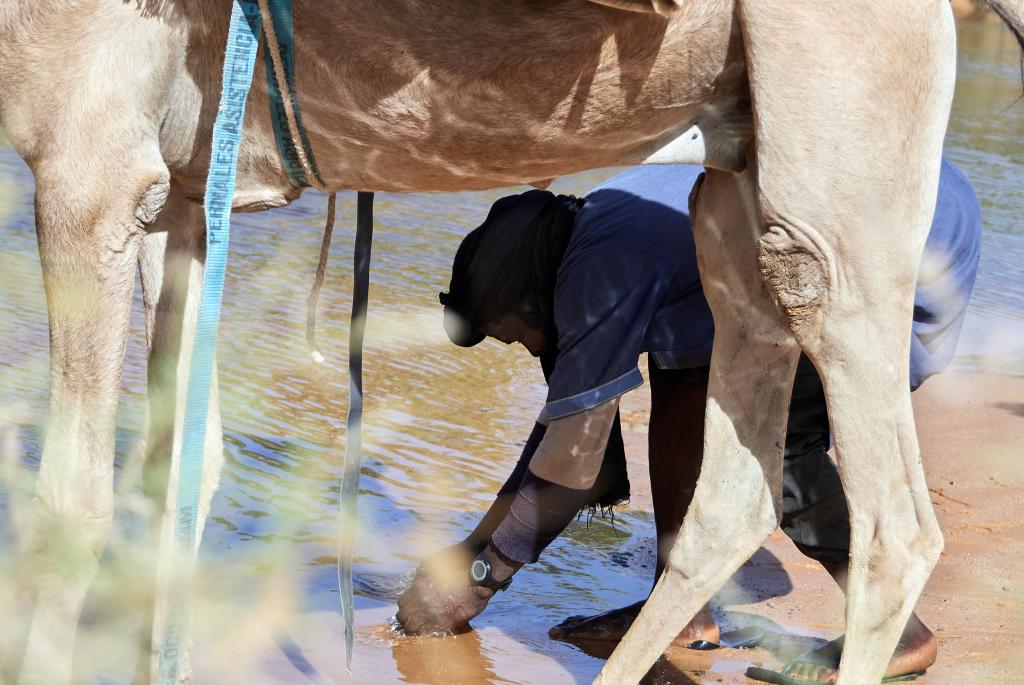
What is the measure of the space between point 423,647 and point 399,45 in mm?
1713

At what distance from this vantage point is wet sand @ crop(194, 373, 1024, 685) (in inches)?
128

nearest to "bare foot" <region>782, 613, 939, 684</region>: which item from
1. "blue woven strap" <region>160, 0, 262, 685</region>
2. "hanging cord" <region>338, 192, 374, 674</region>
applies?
"hanging cord" <region>338, 192, 374, 674</region>

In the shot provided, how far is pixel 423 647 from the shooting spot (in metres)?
3.41

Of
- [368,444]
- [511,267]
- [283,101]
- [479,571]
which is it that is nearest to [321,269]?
[283,101]

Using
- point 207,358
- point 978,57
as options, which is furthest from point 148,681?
point 978,57

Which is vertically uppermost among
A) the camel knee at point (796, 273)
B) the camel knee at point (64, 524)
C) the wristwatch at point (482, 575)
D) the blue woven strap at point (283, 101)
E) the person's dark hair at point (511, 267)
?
the blue woven strap at point (283, 101)

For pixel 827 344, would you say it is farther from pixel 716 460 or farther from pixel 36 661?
pixel 36 661

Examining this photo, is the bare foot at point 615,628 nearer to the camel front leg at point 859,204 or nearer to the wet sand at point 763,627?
the wet sand at point 763,627

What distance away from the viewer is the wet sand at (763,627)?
3246 mm

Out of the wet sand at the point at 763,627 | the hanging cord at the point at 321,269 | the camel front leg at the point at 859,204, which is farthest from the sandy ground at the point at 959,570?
the hanging cord at the point at 321,269

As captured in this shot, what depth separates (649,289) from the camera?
3283mm

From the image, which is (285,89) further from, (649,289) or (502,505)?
(502,505)

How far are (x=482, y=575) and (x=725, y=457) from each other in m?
0.87

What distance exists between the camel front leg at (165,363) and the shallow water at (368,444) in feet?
0.98
